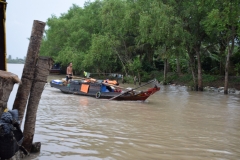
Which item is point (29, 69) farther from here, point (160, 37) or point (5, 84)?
point (160, 37)

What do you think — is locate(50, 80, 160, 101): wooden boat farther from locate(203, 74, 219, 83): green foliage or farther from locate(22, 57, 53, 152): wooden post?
locate(203, 74, 219, 83): green foliage

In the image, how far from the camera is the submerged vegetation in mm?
19094

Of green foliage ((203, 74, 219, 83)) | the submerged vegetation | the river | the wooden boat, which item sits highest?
the submerged vegetation

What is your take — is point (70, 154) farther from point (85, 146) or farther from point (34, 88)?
point (34, 88)

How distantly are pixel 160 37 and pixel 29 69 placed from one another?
1553 centimetres

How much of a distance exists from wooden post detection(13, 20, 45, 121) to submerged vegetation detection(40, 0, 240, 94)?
12.4 metres

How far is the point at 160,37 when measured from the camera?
19.8 meters

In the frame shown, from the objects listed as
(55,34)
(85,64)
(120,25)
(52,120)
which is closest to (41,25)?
(52,120)

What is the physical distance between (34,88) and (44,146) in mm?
1578

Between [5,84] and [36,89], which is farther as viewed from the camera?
[36,89]

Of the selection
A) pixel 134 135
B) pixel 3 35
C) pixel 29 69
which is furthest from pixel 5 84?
pixel 134 135

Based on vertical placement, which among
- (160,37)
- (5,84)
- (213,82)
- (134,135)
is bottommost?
(134,135)

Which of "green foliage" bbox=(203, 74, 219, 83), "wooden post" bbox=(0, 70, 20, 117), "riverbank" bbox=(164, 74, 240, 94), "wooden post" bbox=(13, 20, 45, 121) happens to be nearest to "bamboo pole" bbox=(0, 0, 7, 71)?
"wooden post" bbox=(13, 20, 45, 121)

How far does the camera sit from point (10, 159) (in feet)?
13.9
